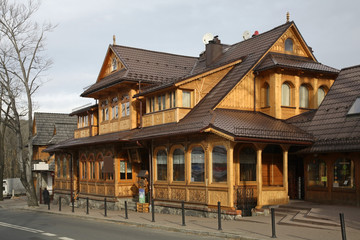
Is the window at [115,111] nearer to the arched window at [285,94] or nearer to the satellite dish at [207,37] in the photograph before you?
the satellite dish at [207,37]

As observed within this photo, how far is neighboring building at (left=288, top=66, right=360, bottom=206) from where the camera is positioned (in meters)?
19.1

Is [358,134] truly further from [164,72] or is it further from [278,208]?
[164,72]

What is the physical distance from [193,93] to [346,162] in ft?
27.0

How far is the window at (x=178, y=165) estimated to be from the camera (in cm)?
2278

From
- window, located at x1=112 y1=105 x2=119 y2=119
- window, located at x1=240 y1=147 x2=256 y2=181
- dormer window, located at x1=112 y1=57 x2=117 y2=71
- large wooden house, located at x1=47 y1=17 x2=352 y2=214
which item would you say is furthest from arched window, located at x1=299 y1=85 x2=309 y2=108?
dormer window, located at x1=112 y1=57 x2=117 y2=71

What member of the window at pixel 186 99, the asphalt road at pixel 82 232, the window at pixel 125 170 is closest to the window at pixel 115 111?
the window at pixel 125 170

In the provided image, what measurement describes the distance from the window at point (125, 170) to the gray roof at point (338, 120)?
10.9m

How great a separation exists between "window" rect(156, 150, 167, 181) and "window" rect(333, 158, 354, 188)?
8438mm

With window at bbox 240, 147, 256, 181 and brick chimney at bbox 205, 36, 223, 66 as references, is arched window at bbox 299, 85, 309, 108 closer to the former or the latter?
window at bbox 240, 147, 256, 181

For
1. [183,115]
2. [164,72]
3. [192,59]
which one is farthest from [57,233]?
[192,59]

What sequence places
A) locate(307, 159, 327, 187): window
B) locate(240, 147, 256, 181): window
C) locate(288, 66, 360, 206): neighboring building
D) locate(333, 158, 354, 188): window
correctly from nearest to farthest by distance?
1. locate(288, 66, 360, 206): neighboring building
2. locate(333, 158, 354, 188): window
3. locate(307, 159, 327, 187): window
4. locate(240, 147, 256, 181): window

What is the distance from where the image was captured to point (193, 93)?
23891mm

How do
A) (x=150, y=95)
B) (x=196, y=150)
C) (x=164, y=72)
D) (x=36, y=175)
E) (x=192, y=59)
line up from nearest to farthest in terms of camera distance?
1. (x=196, y=150)
2. (x=150, y=95)
3. (x=164, y=72)
4. (x=192, y=59)
5. (x=36, y=175)

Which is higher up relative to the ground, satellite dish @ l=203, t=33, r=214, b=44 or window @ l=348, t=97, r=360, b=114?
satellite dish @ l=203, t=33, r=214, b=44
